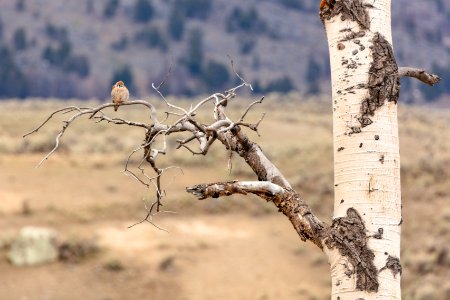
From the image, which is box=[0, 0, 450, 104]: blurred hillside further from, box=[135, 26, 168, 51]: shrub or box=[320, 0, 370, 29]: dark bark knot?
box=[320, 0, 370, 29]: dark bark knot

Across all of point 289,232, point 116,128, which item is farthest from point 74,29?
point 289,232

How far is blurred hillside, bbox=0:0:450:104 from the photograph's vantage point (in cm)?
9719

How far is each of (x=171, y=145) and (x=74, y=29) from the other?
227 ft

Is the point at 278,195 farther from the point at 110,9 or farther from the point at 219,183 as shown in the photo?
the point at 110,9

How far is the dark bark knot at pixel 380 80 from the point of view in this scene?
375cm

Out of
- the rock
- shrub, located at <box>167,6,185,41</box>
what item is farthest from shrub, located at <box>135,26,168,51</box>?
the rock

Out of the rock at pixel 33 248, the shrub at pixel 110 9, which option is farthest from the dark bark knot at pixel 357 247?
the shrub at pixel 110 9

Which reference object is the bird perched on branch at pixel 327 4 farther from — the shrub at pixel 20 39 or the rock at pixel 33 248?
the shrub at pixel 20 39

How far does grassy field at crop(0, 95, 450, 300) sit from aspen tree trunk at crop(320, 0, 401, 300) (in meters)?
15.6

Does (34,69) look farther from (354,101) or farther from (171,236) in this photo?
(354,101)

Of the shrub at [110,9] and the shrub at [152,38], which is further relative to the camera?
the shrub at [110,9]

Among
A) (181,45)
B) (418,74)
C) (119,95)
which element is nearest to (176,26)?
(181,45)

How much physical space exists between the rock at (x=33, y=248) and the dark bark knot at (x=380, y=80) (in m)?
18.9

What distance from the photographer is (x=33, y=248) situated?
22094 millimetres
